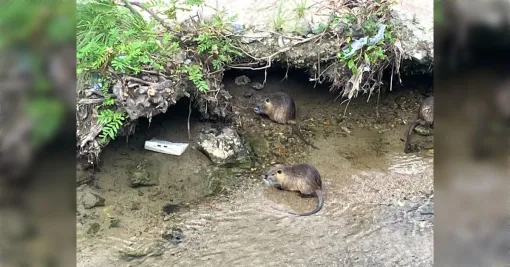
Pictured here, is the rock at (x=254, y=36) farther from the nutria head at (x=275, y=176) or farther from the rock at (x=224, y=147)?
the nutria head at (x=275, y=176)


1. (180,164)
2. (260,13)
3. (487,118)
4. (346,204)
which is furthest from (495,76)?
(260,13)

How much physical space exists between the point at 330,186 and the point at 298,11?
129 cm

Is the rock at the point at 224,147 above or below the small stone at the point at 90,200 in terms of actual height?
above

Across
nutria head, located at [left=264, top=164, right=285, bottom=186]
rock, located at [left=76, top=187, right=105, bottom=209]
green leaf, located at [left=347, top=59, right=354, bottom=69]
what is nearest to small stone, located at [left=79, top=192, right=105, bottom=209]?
rock, located at [left=76, top=187, right=105, bottom=209]

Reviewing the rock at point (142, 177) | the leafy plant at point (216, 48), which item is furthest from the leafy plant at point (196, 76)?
the rock at point (142, 177)

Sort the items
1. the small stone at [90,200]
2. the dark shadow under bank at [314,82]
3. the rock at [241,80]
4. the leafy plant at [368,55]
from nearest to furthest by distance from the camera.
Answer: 1. the small stone at [90,200]
2. the leafy plant at [368,55]
3. the dark shadow under bank at [314,82]
4. the rock at [241,80]

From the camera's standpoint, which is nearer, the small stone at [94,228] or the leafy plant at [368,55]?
the small stone at [94,228]

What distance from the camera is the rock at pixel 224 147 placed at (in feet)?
10.9

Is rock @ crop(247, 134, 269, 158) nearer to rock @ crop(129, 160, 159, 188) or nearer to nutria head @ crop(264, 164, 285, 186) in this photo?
nutria head @ crop(264, 164, 285, 186)

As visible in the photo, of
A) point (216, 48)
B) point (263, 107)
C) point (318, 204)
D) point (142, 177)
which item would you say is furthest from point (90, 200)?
point (263, 107)

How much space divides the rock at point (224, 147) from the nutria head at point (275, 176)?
10.3 inches

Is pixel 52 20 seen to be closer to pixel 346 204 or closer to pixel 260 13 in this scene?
pixel 346 204

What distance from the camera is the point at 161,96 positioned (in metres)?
2.94

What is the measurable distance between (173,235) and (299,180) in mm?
868
